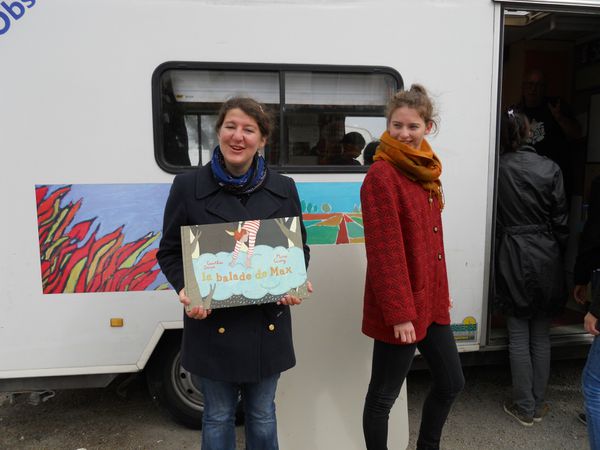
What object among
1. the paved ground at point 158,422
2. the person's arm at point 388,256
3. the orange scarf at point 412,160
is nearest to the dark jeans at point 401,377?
the person's arm at point 388,256

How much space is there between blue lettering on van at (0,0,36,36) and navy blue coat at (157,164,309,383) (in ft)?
4.95

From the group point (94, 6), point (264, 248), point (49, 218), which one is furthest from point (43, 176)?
point (264, 248)

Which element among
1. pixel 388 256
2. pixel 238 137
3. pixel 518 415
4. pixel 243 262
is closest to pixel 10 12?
pixel 238 137

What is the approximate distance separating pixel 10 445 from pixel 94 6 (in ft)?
8.52

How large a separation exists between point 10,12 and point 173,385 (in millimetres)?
2274

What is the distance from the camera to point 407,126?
1.96m

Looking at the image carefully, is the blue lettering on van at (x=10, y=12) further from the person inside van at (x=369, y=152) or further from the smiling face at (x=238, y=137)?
the person inside van at (x=369, y=152)

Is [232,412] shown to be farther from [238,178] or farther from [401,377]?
[238,178]

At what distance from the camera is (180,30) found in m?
2.56

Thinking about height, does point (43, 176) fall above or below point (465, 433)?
above

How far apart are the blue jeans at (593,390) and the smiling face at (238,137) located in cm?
173

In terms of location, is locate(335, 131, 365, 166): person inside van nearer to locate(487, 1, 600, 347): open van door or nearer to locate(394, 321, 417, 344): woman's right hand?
locate(394, 321, 417, 344): woman's right hand

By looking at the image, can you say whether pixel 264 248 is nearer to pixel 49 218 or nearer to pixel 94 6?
pixel 49 218

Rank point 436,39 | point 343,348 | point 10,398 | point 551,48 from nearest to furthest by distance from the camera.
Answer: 1. point 343,348
2. point 436,39
3. point 10,398
4. point 551,48
